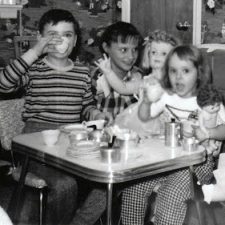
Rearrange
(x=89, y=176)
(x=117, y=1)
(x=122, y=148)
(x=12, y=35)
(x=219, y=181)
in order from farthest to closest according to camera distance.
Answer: (x=117, y=1) → (x=12, y=35) → (x=219, y=181) → (x=122, y=148) → (x=89, y=176)

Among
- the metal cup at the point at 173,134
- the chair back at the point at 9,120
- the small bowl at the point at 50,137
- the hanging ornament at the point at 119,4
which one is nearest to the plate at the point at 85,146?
the small bowl at the point at 50,137

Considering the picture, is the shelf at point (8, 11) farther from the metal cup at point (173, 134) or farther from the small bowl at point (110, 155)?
the small bowl at point (110, 155)

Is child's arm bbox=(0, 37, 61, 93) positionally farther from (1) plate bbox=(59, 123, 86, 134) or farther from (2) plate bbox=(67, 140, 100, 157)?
(2) plate bbox=(67, 140, 100, 157)

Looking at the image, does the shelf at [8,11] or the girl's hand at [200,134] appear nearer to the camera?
the girl's hand at [200,134]

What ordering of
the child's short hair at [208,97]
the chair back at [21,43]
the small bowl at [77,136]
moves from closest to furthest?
the small bowl at [77,136] → the child's short hair at [208,97] → the chair back at [21,43]

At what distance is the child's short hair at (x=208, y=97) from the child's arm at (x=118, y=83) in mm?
429

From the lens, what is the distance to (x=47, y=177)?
2188mm

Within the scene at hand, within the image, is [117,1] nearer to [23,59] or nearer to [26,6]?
[26,6]

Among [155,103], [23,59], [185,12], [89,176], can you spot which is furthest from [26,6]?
[89,176]

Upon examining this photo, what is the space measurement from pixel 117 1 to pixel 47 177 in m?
2.84

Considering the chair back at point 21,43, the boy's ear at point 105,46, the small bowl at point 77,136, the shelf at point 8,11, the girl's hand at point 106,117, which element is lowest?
the small bowl at point 77,136

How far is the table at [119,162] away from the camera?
60.7 inches

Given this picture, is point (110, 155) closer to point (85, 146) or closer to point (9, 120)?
point (85, 146)

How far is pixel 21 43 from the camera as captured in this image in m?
4.02
